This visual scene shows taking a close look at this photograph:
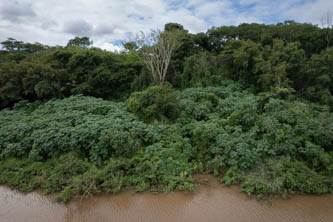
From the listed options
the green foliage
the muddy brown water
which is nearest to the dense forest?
the green foliage

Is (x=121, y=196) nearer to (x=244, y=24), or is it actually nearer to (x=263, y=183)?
(x=263, y=183)

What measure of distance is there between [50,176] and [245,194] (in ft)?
15.3

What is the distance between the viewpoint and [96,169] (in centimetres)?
450

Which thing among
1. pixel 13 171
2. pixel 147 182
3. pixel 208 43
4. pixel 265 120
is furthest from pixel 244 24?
pixel 13 171

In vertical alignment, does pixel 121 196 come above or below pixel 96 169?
below

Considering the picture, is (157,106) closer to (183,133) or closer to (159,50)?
(183,133)

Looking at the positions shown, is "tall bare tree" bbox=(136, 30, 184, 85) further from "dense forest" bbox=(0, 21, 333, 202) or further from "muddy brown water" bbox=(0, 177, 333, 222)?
"muddy brown water" bbox=(0, 177, 333, 222)

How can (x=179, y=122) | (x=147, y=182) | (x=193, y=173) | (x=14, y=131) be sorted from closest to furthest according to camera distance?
(x=147, y=182) → (x=193, y=173) → (x=14, y=131) → (x=179, y=122)

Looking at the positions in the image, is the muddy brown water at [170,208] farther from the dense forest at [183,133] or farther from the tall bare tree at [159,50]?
the tall bare tree at [159,50]

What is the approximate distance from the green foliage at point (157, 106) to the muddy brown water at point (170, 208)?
305 cm

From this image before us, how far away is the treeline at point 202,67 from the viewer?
25.4ft

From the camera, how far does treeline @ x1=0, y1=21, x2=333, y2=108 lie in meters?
7.74

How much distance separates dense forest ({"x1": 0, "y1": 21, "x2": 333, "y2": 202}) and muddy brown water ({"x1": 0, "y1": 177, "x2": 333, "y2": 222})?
21 centimetres

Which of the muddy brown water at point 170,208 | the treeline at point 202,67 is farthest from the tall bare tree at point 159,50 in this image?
the muddy brown water at point 170,208
